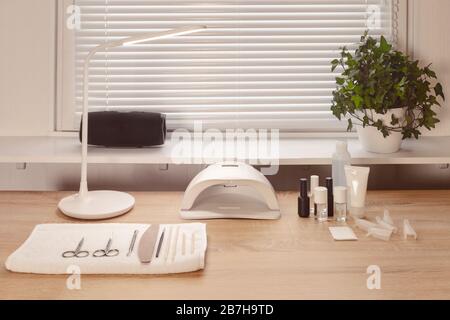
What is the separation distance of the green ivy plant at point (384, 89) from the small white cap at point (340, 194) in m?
0.39

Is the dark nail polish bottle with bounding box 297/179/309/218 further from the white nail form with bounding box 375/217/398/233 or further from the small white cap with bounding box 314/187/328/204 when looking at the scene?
the white nail form with bounding box 375/217/398/233

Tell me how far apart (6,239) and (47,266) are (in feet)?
0.80

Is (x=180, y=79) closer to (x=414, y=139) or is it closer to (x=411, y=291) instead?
(x=414, y=139)

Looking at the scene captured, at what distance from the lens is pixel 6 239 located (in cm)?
130

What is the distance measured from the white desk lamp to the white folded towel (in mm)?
88

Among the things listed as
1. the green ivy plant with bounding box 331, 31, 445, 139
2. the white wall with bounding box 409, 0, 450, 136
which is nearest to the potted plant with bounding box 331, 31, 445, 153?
the green ivy plant with bounding box 331, 31, 445, 139

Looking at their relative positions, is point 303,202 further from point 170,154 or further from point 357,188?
point 170,154

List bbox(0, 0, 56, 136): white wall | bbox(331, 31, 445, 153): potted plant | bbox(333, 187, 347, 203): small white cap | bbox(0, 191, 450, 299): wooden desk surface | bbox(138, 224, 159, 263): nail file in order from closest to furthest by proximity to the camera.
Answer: bbox(0, 191, 450, 299): wooden desk surface
bbox(138, 224, 159, 263): nail file
bbox(333, 187, 347, 203): small white cap
bbox(331, 31, 445, 153): potted plant
bbox(0, 0, 56, 136): white wall

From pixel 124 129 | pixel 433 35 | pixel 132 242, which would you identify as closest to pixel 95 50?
pixel 124 129

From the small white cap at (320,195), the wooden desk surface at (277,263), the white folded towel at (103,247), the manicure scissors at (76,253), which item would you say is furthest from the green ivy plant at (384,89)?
the manicure scissors at (76,253)

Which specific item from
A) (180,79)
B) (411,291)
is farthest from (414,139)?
(411,291)

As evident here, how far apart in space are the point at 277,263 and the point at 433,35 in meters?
1.19

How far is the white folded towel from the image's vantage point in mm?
1112
